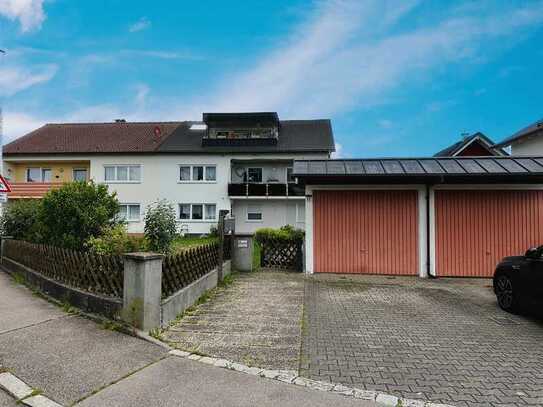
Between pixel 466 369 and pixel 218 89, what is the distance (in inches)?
599

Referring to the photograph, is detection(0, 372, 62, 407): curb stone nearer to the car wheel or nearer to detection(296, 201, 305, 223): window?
the car wheel

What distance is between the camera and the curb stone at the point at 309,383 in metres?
3.23

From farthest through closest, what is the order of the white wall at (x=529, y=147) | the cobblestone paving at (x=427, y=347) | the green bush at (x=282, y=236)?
the white wall at (x=529, y=147) < the green bush at (x=282, y=236) < the cobblestone paving at (x=427, y=347)

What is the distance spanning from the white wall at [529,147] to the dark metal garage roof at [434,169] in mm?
7035

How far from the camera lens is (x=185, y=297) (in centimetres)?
617

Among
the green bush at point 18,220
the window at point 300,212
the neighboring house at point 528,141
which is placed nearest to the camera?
the green bush at point 18,220

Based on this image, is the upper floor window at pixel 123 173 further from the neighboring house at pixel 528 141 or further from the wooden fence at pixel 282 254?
the neighboring house at pixel 528 141

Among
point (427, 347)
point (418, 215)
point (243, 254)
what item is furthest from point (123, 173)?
point (427, 347)

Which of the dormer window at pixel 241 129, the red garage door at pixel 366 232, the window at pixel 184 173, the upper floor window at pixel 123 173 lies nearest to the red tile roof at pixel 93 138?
the upper floor window at pixel 123 173

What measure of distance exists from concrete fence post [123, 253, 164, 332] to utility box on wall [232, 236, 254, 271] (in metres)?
5.54

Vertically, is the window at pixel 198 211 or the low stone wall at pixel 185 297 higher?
the window at pixel 198 211

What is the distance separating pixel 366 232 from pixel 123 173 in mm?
20246

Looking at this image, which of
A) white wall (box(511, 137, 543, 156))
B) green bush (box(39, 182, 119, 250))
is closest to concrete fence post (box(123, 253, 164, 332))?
green bush (box(39, 182, 119, 250))

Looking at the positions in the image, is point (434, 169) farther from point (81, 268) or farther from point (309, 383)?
point (81, 268)
